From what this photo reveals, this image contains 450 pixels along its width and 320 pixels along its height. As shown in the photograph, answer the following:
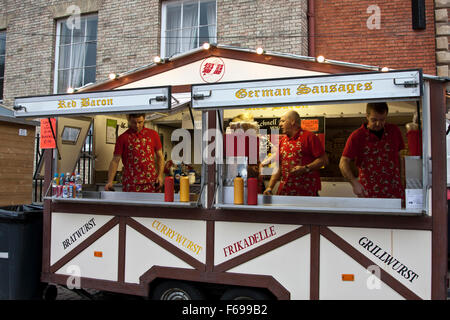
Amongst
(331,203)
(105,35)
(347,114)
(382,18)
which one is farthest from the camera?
(105,35)

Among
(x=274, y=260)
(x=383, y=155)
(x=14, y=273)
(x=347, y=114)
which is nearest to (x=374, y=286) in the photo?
(x=274, y=260)

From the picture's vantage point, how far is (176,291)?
4.21 m

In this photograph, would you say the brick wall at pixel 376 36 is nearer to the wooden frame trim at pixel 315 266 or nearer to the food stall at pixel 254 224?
the food stall at pixel 254 224

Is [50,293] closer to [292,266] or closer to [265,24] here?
[292,266]

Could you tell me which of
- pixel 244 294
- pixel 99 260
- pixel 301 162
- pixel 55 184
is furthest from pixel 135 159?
pixel 244 294

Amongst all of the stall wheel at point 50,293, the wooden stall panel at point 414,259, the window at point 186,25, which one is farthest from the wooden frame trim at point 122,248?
the window at point 186,25

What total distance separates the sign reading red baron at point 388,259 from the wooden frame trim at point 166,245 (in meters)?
1.54

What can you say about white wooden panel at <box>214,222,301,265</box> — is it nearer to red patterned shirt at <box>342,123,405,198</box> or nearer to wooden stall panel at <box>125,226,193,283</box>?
wooden stall panel at <box>125,226,193,283</box>

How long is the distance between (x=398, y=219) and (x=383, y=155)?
773 millimetres

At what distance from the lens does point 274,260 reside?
3814 millimetres

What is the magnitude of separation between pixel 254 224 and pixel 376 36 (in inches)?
213

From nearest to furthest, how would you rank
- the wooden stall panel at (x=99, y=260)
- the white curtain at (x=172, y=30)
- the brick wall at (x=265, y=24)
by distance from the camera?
1. the wooden stall panel at (x=99, y=260)
2. the brick wall at (x=265, y=24)
3. the white curtain at (x=172, y=30)

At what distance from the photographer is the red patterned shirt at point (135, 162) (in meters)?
5.00

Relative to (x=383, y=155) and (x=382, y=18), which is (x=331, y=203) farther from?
(x=382, y=18)
